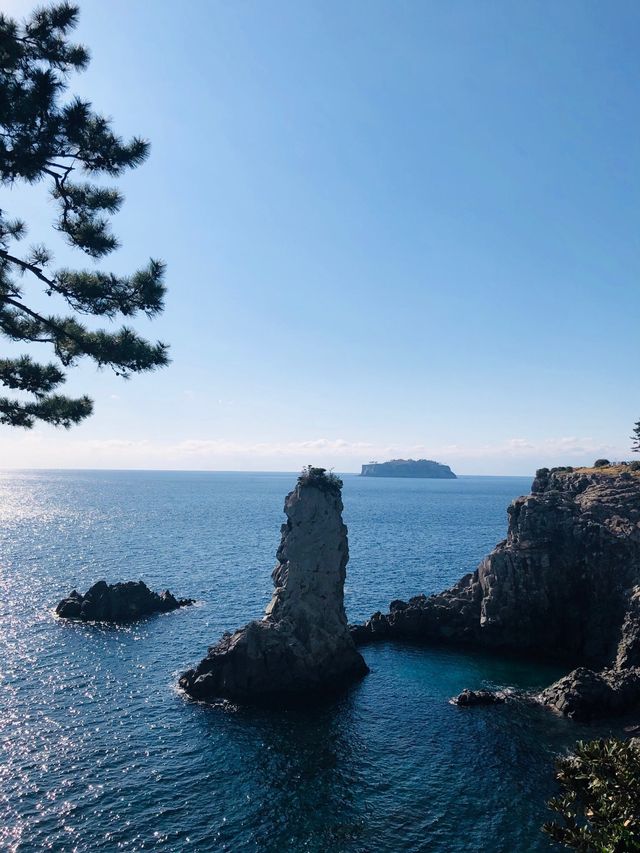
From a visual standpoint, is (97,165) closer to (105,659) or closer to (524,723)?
(524,723)

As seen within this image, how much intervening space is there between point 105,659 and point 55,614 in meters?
18.6

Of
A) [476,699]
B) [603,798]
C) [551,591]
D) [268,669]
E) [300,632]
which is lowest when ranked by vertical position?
[476,699]

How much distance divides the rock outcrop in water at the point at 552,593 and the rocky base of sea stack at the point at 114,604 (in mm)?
28715

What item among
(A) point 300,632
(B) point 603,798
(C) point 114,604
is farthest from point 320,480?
(B) point 603,798

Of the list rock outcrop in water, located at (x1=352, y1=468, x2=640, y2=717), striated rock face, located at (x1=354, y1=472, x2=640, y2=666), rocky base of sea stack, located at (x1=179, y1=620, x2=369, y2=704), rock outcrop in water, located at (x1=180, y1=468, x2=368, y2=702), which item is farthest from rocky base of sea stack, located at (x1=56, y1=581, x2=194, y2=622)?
striated rock face, located at (x1=354, y1=472, x2=640, y2=666)

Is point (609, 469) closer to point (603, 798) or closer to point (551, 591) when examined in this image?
point (551, 591)

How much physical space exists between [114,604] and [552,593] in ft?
181

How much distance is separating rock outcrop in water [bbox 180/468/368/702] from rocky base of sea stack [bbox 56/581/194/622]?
73.6 feet

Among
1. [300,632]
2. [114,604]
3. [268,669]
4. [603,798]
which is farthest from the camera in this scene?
[114,604]

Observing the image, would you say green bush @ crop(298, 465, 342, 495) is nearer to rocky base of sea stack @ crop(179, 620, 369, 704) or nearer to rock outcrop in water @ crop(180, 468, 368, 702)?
rock outcrop in water @ crop(180, 468, 368, 702)

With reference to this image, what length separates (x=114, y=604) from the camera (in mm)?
73750

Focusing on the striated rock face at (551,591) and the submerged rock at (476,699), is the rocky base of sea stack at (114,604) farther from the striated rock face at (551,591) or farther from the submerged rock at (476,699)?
the submerged rock at (476,699)

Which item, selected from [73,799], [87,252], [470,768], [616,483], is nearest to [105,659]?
[73,799]

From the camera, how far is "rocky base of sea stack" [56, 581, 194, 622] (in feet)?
237
